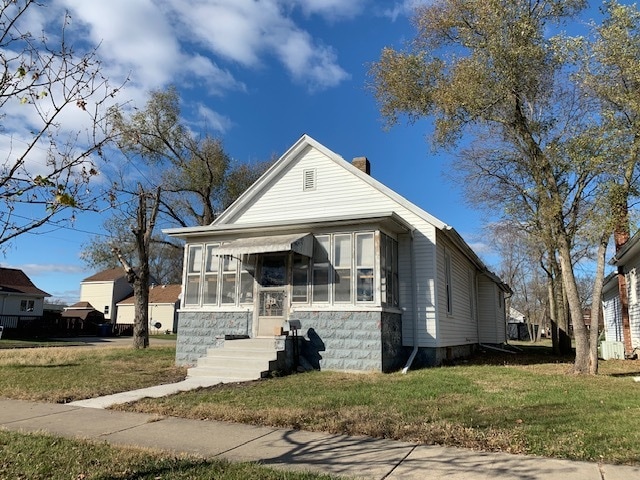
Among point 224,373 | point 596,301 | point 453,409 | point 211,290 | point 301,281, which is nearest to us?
point 453,409

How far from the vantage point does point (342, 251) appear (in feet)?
43.6

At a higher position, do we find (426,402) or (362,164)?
(362,164)

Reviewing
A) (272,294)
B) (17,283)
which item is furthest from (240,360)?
(17,283)

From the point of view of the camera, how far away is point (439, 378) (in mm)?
11031

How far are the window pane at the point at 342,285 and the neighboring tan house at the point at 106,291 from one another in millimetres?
41693

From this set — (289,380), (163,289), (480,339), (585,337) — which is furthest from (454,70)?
(163,289)

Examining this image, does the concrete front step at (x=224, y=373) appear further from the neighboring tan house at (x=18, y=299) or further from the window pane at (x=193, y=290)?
the neighboring tan house at (x=18, y=299)

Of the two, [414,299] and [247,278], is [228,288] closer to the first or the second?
[247,278]

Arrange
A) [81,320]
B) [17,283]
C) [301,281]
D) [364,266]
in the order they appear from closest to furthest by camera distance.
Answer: [364,266] < [301,281] < [17,283] < [81,320]

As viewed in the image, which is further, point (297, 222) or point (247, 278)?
point (247, 278)

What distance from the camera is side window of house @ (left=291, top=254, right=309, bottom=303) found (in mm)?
13570

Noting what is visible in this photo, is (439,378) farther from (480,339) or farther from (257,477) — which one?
(480,339)

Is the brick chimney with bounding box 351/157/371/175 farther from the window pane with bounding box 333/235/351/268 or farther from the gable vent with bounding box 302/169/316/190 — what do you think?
the window pane with bounding box 333/235/351/268

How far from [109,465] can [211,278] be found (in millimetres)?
10283
